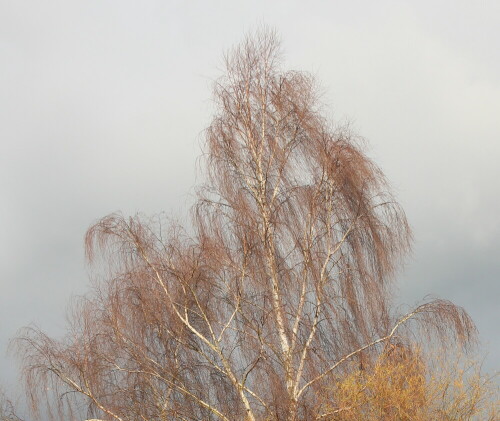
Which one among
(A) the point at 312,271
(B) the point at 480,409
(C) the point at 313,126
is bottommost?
(B) the point at 480,409

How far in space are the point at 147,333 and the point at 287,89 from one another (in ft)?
18.9

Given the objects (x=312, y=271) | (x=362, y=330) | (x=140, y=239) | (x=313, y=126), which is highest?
(x=313, y=126)

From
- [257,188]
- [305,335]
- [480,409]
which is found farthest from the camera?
[257,188]

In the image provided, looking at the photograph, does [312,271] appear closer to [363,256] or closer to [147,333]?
[363,256]

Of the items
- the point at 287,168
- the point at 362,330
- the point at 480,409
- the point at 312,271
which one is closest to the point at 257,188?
the point at 287,168

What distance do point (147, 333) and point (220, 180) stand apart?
3.41 meters

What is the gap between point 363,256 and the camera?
61.4 ft

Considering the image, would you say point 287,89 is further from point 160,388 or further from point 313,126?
point 160,388

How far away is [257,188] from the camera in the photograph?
62.3 ft

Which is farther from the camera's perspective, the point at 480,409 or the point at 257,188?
the point at 257,188

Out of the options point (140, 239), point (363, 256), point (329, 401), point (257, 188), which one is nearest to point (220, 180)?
point (257, 188)

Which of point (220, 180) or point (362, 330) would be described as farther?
point (220, 180)

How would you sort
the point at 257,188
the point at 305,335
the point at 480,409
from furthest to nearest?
the point at 257,188, the point at 305,335, the point at 480,409

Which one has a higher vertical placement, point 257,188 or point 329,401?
point 257,188
